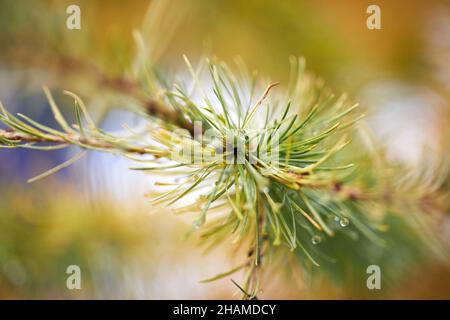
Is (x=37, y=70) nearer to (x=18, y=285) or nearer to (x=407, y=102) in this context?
(x=18, y=285)

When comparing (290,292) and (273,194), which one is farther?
(290,292)

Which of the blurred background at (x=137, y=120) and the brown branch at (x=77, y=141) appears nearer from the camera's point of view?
Result: the brown branch at (x=77, y=141)

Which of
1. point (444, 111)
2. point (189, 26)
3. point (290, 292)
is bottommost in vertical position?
point (290, 292)

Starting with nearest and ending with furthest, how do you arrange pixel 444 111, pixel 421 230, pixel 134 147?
pixel 134 147 < pixel 421 230 < pixel 444 111

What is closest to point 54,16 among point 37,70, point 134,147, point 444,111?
point 37,70

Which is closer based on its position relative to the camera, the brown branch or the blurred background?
the brown branch

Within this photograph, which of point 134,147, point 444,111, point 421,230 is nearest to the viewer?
point 134,147
